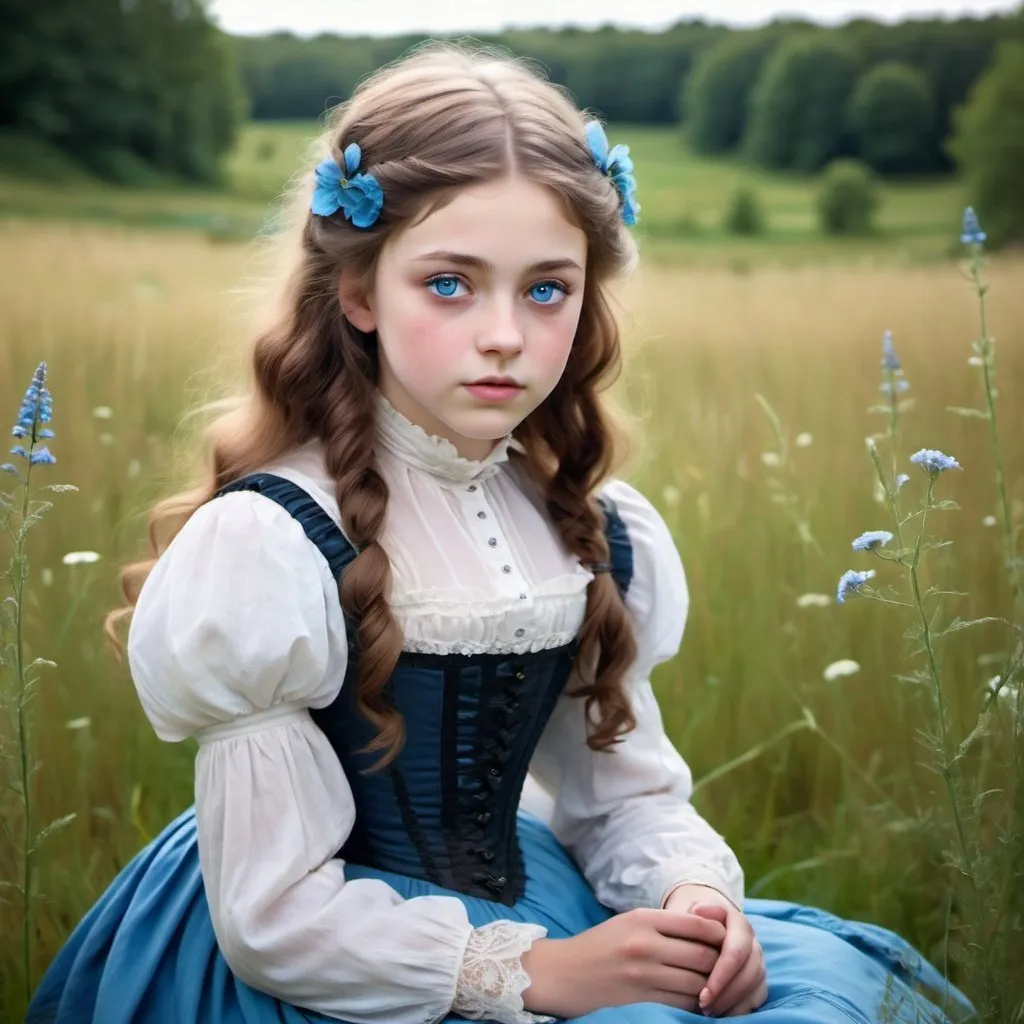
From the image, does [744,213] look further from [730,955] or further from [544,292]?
[730,955]

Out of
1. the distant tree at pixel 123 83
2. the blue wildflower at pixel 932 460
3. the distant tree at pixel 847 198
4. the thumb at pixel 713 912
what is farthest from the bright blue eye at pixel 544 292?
the distant tree at pixel 847 198

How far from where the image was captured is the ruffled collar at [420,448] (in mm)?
1312

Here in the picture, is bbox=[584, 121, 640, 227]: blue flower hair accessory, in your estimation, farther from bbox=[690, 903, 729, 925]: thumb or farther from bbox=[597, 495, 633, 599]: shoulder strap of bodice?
bbox=[690, 903, 729, 925]: thumb

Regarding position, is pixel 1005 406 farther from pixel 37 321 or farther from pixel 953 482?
pixel 37 321

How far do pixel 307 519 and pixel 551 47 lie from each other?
2159mm

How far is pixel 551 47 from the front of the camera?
303cm

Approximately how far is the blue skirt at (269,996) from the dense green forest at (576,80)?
1805mm

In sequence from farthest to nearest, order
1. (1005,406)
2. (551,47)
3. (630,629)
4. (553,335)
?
(551,47), (1005,406), (630,629), (553,335)

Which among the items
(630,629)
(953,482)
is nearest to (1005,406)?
(953,482)

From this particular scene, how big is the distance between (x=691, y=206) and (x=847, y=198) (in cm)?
40

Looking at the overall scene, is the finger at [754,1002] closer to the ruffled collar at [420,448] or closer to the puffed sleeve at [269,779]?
the puffed sleeve at [269,779]

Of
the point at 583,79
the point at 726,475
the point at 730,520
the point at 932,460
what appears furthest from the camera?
the point at 583,79

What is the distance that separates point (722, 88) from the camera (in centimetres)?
318

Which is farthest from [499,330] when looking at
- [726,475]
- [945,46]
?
[945,46]
